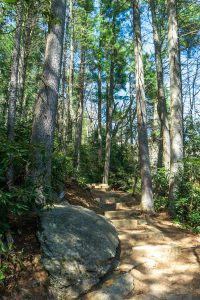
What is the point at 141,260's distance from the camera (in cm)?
620

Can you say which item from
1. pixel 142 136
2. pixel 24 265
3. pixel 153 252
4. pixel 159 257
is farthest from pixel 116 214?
pixel 24 265

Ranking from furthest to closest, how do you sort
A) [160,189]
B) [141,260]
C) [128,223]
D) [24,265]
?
[160,189], [128,223], [141,260], [24,265]

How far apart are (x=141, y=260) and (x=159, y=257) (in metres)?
0.38

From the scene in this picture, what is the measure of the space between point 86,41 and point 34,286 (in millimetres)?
14911

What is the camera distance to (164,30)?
18531 mm

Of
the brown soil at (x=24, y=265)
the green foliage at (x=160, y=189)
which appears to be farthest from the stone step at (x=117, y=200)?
the brown soil at (x=24, y=265)

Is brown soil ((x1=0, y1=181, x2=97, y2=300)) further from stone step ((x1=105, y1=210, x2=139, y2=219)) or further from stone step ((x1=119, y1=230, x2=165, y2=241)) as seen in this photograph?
stone step ((x1=105, y1=210, x2=139, y2=219))

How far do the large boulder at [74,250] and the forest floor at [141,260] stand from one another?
210mm

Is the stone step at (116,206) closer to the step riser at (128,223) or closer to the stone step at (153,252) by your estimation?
A: the step riser at (128,223)

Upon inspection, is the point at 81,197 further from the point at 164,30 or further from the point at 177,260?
the point at 164,30

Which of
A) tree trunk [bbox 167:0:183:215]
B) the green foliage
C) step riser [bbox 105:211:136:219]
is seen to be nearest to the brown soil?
step riser [bbox 105:211:136:219]

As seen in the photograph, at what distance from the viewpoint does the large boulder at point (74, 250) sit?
5.05 m

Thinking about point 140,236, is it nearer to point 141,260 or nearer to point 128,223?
point 128,223

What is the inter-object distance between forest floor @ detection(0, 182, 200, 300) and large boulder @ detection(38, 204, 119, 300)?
0.21 meters
